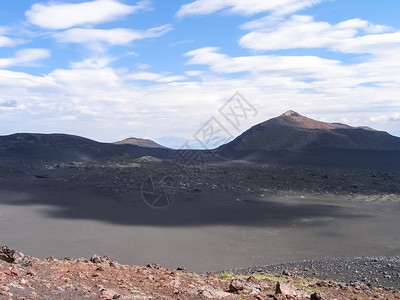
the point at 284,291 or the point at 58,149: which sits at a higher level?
the point at 58,149

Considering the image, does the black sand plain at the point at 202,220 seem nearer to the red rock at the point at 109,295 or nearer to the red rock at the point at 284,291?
the red rock at the point at 284,291

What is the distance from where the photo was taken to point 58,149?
52625mm

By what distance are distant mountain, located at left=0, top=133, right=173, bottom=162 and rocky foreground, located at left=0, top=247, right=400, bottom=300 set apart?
44389 millimetres

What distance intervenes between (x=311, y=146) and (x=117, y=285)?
176ft

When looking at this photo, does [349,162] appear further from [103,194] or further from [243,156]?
[103,194]

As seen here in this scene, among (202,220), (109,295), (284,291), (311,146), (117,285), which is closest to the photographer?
(109,295)

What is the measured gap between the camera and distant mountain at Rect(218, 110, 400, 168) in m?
49.8

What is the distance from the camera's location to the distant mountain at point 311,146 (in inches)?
1962

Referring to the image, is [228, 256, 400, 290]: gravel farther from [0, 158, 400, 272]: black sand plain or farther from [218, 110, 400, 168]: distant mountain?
[218, 110, 400, 168]: distant mountain

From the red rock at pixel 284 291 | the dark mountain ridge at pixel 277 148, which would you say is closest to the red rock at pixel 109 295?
the red rock at pixel 284 291

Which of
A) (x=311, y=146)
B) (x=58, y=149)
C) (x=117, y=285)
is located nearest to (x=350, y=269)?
(x=117, y=285)

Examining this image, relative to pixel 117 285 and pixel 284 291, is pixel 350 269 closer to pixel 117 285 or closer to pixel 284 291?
pixel 284 291

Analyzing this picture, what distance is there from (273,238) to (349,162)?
123ft

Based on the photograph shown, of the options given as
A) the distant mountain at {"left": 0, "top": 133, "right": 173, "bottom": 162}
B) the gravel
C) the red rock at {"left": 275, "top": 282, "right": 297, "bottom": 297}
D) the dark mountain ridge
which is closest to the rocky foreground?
the red rock at {"left": 275, "top": 282, "right": 297, "bottom": 297}
